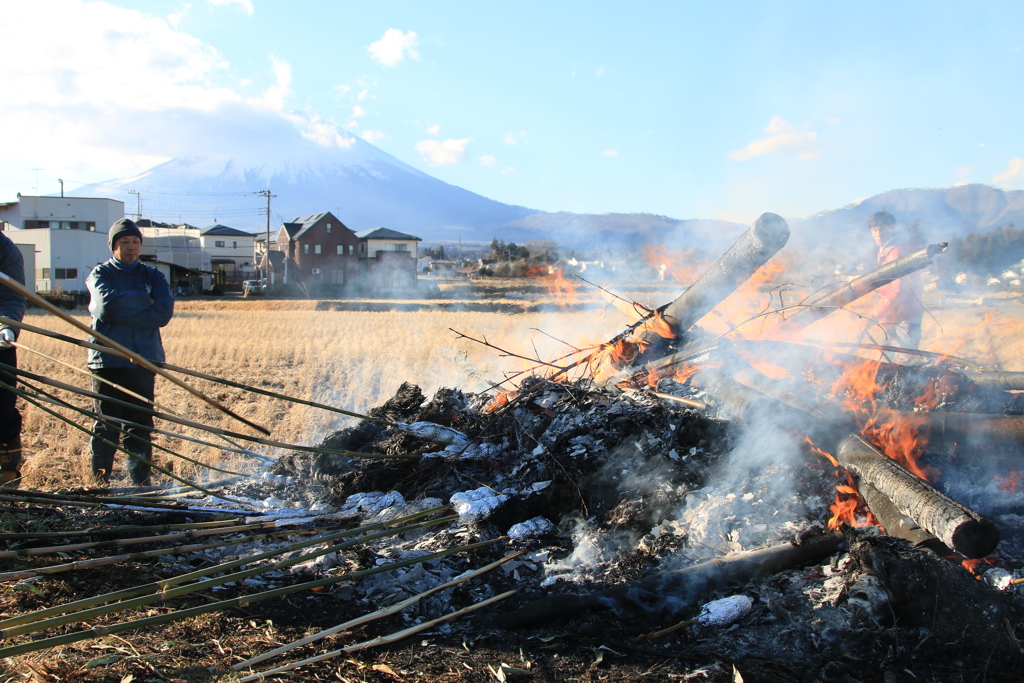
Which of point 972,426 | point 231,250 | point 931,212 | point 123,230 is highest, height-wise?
point 231,250

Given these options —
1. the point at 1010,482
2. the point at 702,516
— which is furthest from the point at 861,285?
the point at 702,516

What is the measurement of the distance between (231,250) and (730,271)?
58.8 meters

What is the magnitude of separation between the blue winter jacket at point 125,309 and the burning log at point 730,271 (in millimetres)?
4251

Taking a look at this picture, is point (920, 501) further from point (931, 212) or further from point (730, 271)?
point (931, 212)

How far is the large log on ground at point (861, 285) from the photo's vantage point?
3936 mm

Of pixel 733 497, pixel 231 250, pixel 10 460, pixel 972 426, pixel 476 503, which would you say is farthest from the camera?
pixel 231 250

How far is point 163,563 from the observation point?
305 centimetres

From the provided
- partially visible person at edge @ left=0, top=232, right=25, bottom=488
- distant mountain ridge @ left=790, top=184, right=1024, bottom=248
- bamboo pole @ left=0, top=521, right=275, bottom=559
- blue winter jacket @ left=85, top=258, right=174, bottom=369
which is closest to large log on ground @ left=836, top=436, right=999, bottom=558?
bamboo pole @ left=0, top=521, right=275, bottom=559

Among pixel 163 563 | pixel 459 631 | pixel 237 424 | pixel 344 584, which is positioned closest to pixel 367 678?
pixel 459 631

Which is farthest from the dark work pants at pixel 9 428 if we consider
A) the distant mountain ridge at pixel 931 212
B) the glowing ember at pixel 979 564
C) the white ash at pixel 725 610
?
the distant mountain ridge at pixel 931 212

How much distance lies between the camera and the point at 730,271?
459 centimetres

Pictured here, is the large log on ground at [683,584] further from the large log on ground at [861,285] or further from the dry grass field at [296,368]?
the dry grass field at [296,368]

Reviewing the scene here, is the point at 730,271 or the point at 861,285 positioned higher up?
the point at 730,271

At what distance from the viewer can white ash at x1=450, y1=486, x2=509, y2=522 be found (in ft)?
11.5
